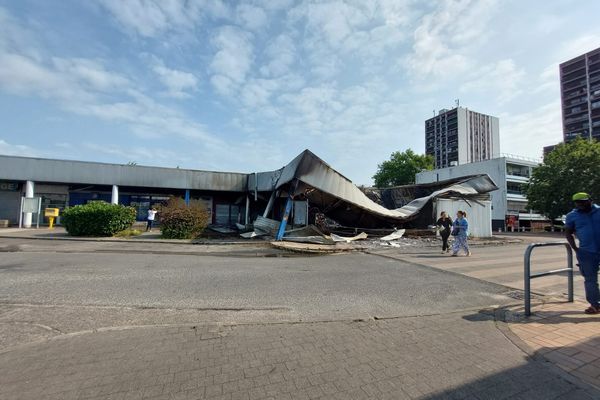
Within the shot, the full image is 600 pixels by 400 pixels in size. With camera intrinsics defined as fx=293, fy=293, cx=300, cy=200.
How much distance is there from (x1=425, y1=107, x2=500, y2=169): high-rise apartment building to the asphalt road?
336 feet

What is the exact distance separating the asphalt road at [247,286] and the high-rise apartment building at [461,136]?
102408 millimetres

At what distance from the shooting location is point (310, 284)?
6.41 meters

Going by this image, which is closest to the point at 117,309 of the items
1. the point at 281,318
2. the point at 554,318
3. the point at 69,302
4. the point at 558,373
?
the point at 69,302

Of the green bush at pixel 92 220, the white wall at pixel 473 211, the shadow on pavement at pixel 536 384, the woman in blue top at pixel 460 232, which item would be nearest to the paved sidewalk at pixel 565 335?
the shadow on pavement at pixel 536 384

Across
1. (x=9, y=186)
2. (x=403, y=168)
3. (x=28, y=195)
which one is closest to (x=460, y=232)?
(x=28, y=195)

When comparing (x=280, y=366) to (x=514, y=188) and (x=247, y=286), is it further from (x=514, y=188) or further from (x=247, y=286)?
(x=514, y=188)

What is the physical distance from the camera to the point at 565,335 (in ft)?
12.2

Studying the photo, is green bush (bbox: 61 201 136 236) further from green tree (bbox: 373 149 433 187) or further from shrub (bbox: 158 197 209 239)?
green tree (bbox: 373 149 433 187)

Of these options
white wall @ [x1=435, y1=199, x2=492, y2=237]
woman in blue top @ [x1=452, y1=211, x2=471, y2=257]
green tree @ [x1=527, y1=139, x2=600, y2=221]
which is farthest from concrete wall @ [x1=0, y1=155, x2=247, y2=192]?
green tree @ [x1=527, y1=139, x2=600, y2=221]

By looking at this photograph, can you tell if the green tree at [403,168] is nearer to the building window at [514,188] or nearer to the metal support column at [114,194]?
the building window at [514,188]

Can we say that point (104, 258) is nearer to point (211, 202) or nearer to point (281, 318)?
point (281, 318)

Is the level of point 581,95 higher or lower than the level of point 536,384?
higher

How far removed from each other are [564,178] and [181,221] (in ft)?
132

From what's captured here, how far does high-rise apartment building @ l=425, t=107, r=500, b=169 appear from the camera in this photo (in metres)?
100
